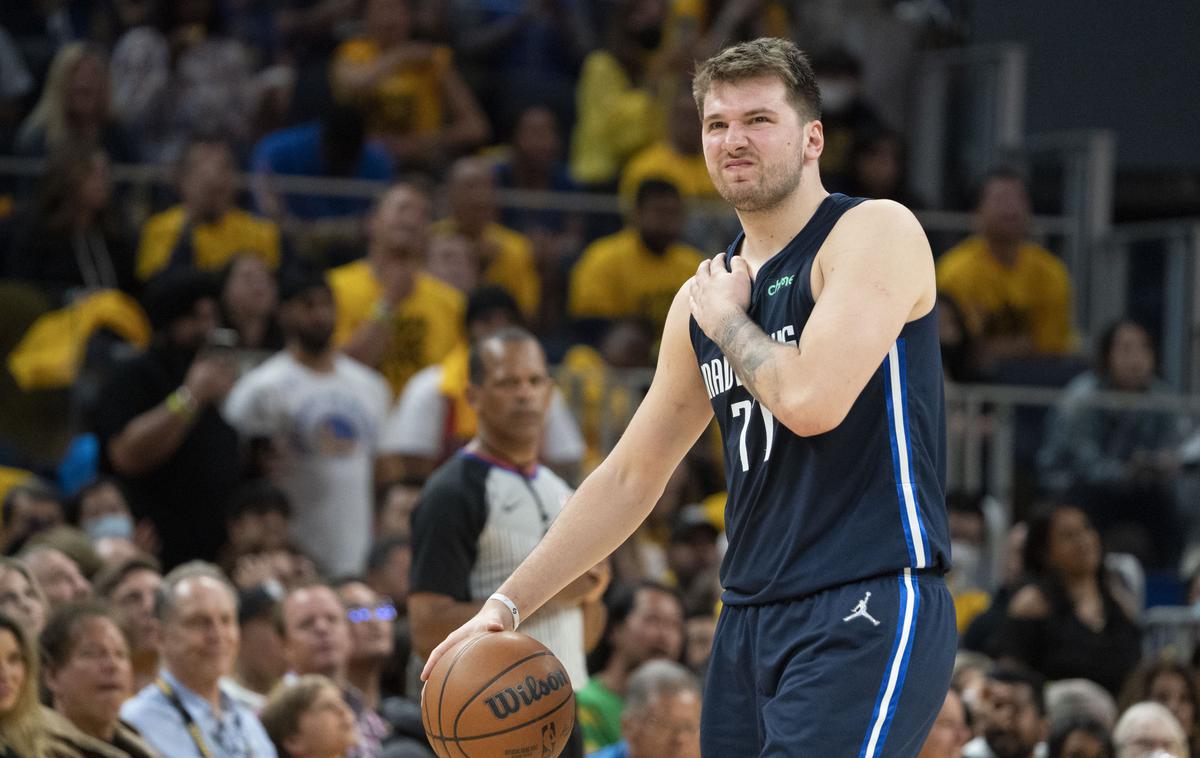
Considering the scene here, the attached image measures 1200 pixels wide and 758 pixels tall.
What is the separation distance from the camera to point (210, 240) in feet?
39.2

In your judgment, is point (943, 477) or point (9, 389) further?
point (9, 389)

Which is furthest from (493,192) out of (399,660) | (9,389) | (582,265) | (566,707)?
(566,707)

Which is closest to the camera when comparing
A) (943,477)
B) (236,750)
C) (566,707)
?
(943,477)

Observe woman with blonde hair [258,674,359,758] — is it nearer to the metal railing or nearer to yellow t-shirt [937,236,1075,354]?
yellow t-shirt [937,236,1075,354]

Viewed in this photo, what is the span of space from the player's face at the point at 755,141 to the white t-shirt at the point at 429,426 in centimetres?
616

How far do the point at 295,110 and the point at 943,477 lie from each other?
403 inches

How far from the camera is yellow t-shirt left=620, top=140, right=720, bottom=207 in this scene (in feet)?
46.9

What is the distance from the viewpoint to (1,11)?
1477cm

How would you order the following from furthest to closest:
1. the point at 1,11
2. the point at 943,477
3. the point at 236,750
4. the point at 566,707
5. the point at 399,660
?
the point at 1,11 → the point at 399,660 → the point at 236,750 → the point at 566,707 → the point at 943,477

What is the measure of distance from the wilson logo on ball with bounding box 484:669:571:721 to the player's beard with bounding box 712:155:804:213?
1312 mm

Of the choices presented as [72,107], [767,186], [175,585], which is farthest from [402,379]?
[767,186]

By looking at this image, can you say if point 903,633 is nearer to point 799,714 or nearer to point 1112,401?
point 799,714

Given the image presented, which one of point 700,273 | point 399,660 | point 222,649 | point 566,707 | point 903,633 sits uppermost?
point 700,273

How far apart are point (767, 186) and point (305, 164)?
952cm
